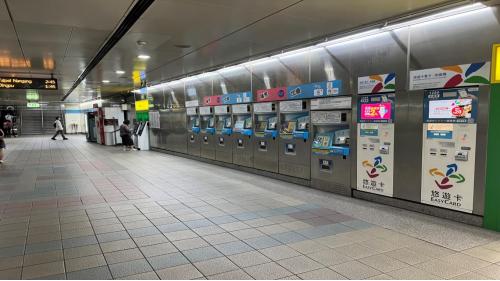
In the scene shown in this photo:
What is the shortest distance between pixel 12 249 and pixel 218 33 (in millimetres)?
4248

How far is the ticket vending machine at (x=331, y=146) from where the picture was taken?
600 cm

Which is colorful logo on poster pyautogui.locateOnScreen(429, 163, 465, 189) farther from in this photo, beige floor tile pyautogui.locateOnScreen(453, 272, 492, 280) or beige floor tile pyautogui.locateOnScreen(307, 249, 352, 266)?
beige floor tile pyautogui.locateOnScreen(307, 249, 352, 266)

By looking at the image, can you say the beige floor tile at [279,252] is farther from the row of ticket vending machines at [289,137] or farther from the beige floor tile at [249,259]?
the row of ticket vending machines at [289,137]

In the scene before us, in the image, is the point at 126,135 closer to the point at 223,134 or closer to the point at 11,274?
the point at 223,134

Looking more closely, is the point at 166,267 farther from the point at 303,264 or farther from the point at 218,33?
the point at 218,33

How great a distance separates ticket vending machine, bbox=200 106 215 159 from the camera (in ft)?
33.3

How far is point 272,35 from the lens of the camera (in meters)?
5.89

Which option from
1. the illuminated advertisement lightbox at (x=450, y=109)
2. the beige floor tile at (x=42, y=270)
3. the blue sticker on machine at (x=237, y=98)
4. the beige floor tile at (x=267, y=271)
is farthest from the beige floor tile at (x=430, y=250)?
the blue sticker on machine at (x=237, y=98)

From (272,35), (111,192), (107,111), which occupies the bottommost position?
(111,192)

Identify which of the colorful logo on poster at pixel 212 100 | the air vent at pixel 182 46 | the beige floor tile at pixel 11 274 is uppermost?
the air vent at pixel 182 46

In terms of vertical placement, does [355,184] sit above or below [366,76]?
below

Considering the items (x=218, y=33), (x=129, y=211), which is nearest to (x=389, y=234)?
(x=129, y=211)

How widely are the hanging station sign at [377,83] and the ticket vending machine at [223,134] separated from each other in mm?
4369

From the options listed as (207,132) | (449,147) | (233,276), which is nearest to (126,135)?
(207,132)
